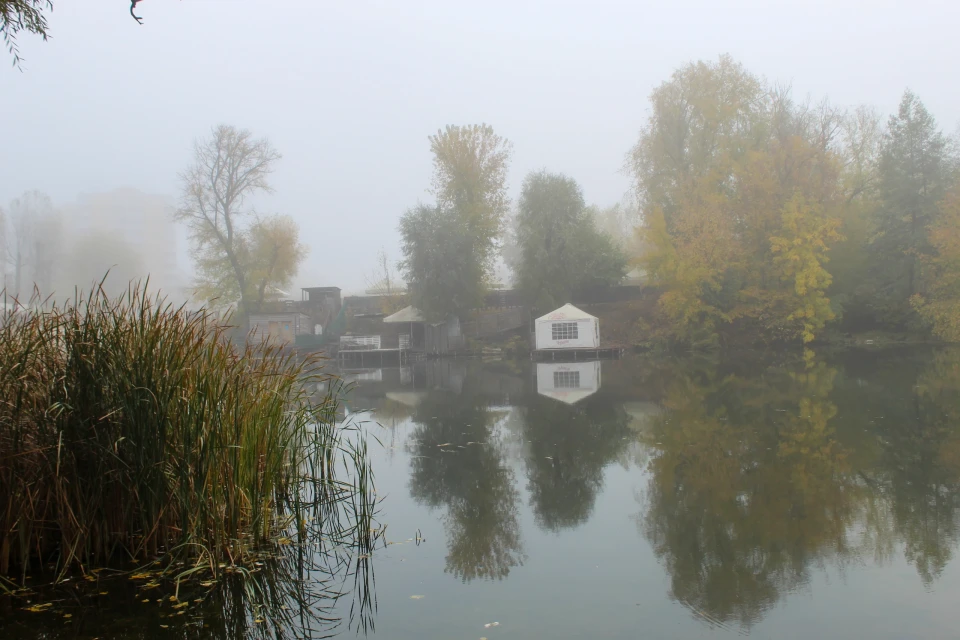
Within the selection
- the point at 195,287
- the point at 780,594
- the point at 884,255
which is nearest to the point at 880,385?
the point at 780,594

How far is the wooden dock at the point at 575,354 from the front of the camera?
3431cm

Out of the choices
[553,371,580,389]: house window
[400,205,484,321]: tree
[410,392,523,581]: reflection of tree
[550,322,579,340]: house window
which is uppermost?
[400,205,484,321]: tree

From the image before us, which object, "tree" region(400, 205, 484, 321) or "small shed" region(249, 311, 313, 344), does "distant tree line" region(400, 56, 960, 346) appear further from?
"small shed" region(249, 311, 313, 344)

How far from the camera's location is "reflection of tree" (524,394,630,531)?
7.54 meters

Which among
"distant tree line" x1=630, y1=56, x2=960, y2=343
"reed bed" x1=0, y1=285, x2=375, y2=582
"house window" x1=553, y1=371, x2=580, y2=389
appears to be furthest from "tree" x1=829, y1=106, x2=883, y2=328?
"reed bed" x1=0, y1=285, x2=375, y2=582

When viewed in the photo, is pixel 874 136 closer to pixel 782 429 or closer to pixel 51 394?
pixel 782 429

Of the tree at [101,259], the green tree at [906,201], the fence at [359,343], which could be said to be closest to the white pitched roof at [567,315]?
the fence at [359,343]

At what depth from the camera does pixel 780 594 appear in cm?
492

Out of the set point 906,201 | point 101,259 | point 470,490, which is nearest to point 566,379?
point 470,490

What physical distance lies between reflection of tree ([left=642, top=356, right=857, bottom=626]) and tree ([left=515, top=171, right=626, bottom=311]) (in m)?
27.3

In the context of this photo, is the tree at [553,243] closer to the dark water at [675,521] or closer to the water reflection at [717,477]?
the water reflection at [717,477]

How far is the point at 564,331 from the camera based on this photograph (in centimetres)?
3519

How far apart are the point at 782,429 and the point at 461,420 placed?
5706mm

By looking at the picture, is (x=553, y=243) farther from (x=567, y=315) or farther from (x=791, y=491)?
(x=791, y=491)
